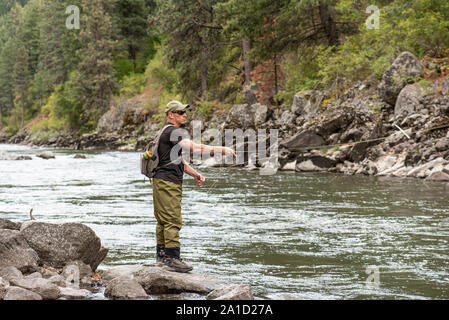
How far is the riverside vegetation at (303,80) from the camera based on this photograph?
19.1 m

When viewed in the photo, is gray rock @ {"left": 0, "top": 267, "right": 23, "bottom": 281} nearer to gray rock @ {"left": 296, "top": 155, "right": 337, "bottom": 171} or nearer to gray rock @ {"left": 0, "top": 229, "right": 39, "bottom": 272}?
gray rock @ {"left": 0, "top": 229, "right": 39, "bottom": 272}

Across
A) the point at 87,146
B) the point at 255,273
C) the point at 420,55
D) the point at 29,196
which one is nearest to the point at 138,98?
the point at 87,146

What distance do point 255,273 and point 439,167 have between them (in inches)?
415

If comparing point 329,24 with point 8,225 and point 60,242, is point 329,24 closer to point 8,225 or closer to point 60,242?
point 8,225

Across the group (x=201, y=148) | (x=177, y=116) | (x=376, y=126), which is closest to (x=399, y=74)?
(x=376, y=126)

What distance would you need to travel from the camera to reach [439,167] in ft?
51.5

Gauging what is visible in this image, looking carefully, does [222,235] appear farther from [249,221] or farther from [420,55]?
[420,55]

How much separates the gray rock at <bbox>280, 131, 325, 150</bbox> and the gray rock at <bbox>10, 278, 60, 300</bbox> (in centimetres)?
1632

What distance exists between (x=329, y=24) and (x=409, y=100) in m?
10.1

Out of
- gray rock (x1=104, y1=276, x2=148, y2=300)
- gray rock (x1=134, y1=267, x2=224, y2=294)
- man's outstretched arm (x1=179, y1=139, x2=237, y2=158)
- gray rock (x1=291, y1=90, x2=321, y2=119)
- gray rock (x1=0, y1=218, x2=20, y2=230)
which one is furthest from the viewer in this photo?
Result: gray rock (x1=291, y1=90, x2=321, y2=119)

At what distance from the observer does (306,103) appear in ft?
82.5

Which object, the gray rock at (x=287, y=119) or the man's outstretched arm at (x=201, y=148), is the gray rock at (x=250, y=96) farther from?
the man's outstretched arm at (x=201, y=148)

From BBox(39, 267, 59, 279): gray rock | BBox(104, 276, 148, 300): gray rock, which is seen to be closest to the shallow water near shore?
BBox(39, 267, 59, 279): gray rock

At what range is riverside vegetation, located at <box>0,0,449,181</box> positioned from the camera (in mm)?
19109
